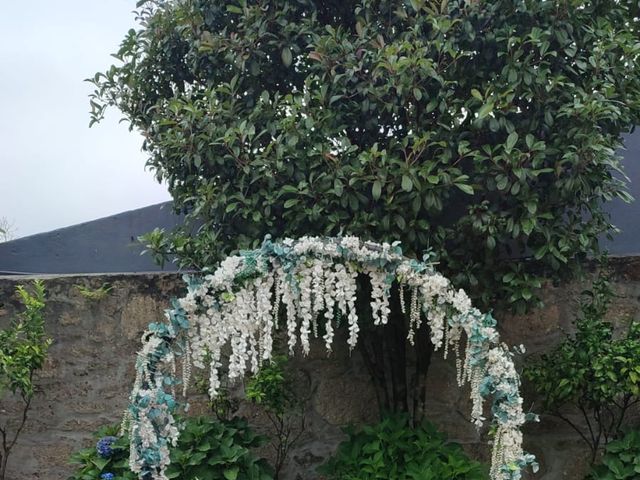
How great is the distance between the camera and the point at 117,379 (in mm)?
3242

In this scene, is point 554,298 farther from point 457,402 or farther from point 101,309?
point 101,309

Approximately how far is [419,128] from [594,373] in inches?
46.1

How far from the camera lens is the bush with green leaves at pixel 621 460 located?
2.61 meters

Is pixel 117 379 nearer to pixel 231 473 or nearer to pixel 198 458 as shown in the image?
pixel 198 458

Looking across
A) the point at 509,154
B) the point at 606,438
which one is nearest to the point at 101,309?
the point at 509,154

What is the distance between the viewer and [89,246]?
399cm

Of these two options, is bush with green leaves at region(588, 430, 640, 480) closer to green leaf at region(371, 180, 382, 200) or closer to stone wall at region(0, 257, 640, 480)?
stone wall at region(0, 257, 640, 480)

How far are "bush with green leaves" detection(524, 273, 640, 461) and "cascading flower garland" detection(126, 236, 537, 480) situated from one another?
62 centimetres

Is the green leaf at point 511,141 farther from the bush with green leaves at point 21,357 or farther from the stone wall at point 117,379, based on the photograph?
the bush with green leaves at point 21,357

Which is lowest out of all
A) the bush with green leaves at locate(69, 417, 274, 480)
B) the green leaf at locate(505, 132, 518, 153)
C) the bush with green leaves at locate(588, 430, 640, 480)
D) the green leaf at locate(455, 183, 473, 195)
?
the bush with green leaves at locate(588, 430, 640, 480)

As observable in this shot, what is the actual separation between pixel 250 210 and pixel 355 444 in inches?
41.0

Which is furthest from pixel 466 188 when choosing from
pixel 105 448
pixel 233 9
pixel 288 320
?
pixel 105 448

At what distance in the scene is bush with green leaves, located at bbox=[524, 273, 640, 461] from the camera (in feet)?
8.65

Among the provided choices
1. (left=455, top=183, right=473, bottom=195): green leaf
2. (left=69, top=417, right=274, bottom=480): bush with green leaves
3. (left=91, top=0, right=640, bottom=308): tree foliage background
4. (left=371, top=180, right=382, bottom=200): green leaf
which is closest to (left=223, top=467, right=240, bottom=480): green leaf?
(left=69, top=417, right=274, bottom=480): bush with green leaves
